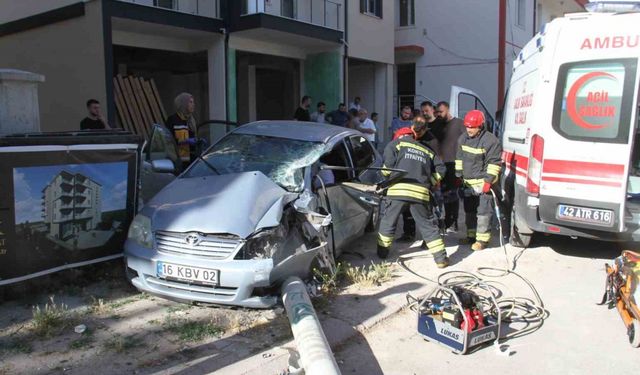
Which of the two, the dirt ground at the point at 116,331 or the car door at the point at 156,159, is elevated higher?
the car door at the point at 156,159

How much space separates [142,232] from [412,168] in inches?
113

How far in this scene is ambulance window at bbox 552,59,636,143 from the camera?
17.4ft

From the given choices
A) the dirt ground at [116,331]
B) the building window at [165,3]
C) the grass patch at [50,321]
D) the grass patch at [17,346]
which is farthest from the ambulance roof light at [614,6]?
the building window at [165,3]

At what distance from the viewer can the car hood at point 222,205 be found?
435 centimetres

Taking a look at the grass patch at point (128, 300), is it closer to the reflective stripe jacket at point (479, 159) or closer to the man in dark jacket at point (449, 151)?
the reflective stripe jacket at point (479, 159)

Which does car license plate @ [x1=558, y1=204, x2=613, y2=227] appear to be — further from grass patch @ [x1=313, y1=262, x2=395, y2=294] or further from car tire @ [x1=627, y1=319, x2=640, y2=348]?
grass patch @ [x1=313, y1=262, x2=395, y2=294]

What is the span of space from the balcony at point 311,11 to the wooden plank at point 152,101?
11.6 ft

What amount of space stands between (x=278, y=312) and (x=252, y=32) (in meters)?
9.57

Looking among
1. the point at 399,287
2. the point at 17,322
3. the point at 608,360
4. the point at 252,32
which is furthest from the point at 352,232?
the point at 252,32

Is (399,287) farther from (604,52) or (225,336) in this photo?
(604,52)

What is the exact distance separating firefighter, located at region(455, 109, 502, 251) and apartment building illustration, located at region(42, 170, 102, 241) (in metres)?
4.15

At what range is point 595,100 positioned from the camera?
547 centimetres

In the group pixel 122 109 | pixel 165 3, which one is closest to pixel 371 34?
pixel 165 3

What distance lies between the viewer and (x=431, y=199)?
619 centimetres
